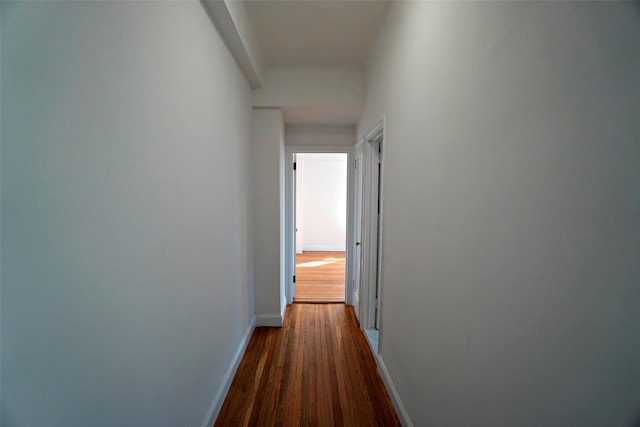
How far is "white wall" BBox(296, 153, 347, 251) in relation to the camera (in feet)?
22.4

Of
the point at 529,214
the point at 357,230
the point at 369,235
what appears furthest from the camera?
the point at 357,230

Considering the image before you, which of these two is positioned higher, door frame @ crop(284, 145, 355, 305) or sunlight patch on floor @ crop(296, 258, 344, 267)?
door frame @ crop(284, 145, 355, 305)

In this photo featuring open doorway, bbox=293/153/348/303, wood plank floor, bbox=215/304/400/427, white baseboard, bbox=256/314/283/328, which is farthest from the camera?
open doorway, bbox=293/153/348/303

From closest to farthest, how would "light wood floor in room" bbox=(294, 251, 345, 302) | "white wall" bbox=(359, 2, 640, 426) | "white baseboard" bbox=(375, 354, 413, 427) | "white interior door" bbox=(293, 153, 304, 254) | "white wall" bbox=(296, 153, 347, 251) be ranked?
"white wall" bbox=(359, 2, 640, 426) → "white baseboard" bbox=(375, 354, 413, 427) → "light wood floor in room" bbox=(294, 251, 345, 302) → "white interior door" bbox=(293, 153, 304, 254) → "white wall" bbox=(296, 153, 347, 251)

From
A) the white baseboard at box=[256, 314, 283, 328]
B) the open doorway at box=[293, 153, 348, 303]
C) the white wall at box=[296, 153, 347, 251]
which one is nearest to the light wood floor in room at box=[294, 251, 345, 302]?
the open doorway at box=[293, 153, 348, 303]

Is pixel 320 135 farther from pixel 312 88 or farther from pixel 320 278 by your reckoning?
pixel 320 278

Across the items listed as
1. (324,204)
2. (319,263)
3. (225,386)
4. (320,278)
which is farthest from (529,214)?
(324,204)

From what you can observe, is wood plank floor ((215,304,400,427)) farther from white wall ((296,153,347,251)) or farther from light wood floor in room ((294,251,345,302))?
white wall ((296,153,347,251))

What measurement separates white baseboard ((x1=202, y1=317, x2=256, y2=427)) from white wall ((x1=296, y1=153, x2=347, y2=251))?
4.52 metres

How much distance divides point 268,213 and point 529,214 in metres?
2.37

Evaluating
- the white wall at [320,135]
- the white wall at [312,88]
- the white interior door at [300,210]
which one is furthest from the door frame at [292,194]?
the white interior door at [300,210]

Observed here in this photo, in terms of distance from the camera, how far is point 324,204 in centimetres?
701

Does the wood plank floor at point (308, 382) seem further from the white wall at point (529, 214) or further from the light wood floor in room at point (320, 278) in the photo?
the light wood floor in room at point (320, 278)

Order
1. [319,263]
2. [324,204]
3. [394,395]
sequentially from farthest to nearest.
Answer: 1. [324,204]
2. [319,263]
3. [394,395]
